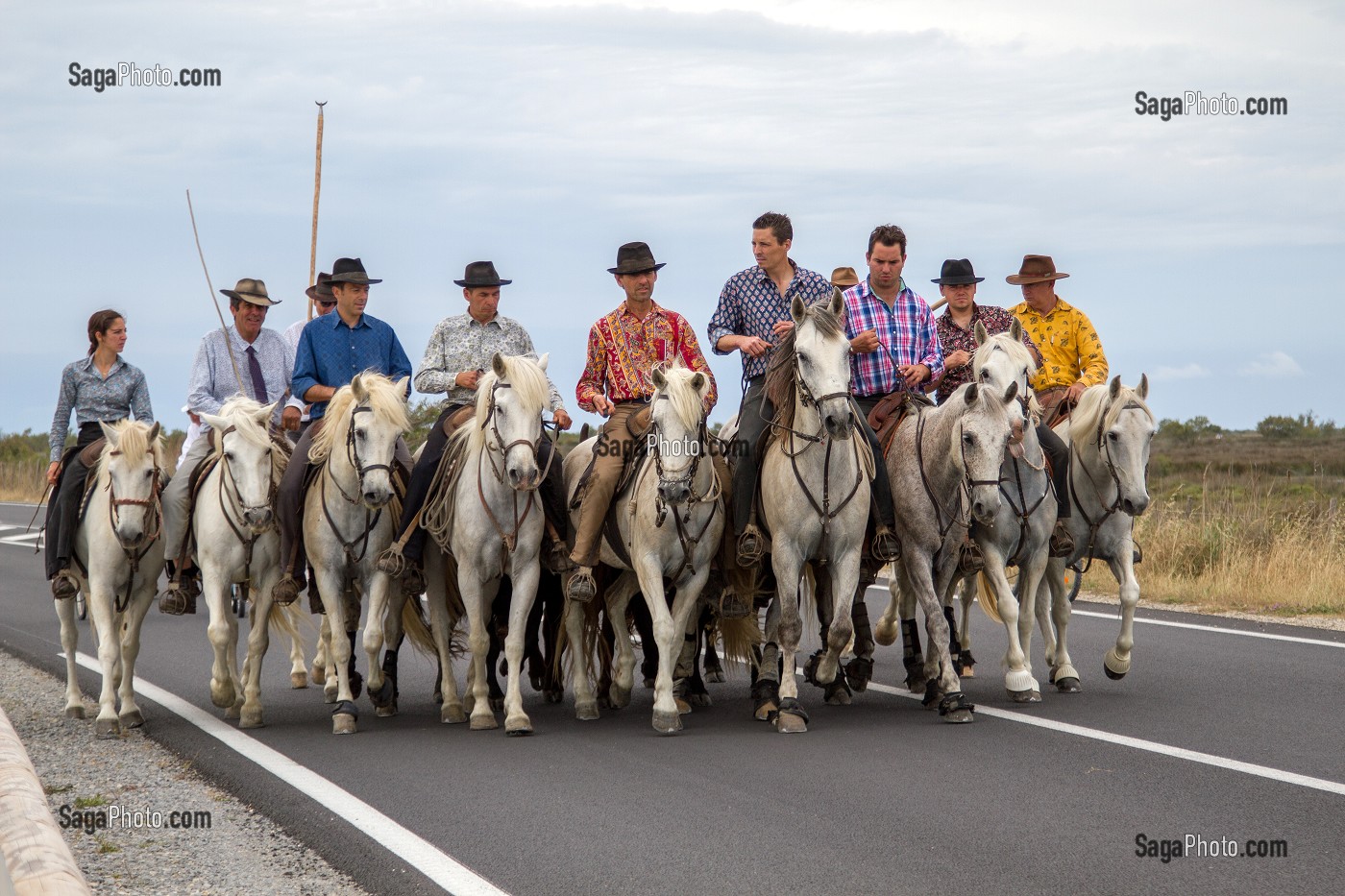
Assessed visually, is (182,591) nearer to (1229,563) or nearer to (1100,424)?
(1100,424)

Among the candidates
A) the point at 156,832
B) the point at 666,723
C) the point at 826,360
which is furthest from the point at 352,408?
the point at 156,832

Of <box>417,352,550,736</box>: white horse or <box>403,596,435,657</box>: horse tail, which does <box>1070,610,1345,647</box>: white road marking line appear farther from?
<box>403,596,435,657</box>: horse tail

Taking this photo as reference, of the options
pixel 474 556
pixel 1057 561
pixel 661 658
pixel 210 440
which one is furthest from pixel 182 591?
pixel 1057 561

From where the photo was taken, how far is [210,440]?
10148 millimetres

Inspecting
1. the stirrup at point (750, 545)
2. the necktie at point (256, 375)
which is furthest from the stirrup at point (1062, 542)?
the necktie at point (256, 375)

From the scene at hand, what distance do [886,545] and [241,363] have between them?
519 centimetres

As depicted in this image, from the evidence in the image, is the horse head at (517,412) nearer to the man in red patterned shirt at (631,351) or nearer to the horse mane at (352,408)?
the horse mane at (352,408)

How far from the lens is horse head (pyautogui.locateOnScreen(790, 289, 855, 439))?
7.99 metres

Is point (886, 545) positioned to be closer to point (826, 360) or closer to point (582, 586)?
point (826, 360)

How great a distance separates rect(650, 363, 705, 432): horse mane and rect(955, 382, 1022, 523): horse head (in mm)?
1698

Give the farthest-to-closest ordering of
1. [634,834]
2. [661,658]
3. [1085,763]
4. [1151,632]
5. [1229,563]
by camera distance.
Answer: [1229,563]
[1151,632]
[661,658]
[1085,763]
[634,834]

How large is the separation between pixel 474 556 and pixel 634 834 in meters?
3.18

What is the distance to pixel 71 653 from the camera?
9969mm

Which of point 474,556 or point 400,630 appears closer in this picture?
point 474,556
